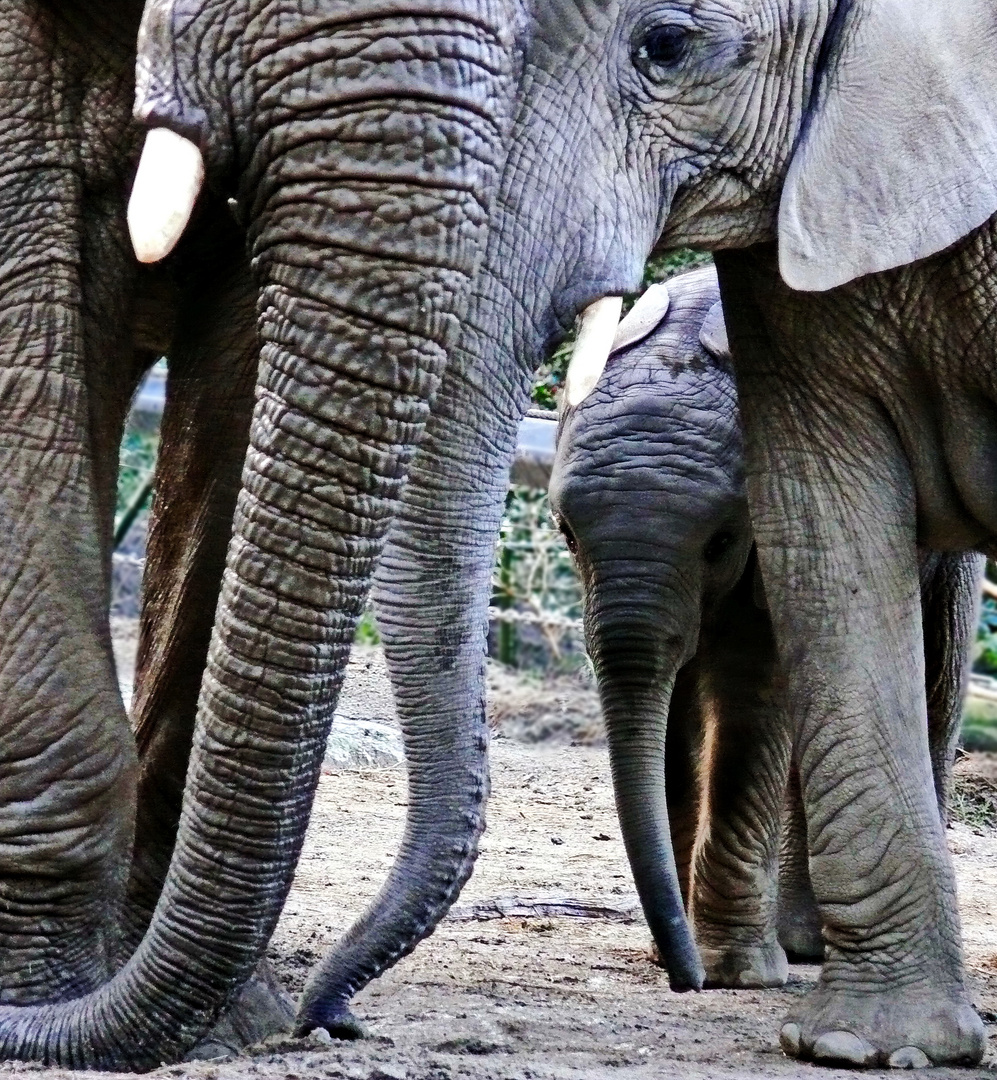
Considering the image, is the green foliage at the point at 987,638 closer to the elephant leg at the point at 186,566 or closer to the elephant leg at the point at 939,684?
the elephant leg at the point at 939,684

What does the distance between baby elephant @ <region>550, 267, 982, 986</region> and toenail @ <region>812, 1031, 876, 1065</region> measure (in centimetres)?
88

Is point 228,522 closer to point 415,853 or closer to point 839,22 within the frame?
point 415,853

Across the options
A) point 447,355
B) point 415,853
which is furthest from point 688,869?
point 447,355

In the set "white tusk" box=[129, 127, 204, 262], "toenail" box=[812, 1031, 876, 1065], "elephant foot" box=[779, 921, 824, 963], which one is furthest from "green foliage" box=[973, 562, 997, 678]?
"white tusk" box=[129, 127, 204, 262]

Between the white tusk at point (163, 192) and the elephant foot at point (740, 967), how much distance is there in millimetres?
3193

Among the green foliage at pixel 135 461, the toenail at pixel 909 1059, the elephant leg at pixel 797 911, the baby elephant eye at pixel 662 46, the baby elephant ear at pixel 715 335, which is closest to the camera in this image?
the baby elephant eye at pixel 662 46

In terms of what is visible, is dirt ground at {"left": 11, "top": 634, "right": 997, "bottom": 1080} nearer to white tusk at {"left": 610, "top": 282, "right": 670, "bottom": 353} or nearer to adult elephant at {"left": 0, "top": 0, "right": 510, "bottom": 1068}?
adult elephant at {"left": 0, "top": 0, "right": 510, "bottom": 1068}

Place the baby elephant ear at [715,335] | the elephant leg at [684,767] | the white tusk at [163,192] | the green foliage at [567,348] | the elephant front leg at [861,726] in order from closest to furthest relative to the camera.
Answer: the white tusk at [163,192] < the elephant front leg at [861,726] < the baby elephant ear at [715,335] < the elephant leg at [684,767] < the green foliage at [567,348]

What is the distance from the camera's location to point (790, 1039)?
15.8ft

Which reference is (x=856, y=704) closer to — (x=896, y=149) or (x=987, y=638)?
(x=896, y=149)

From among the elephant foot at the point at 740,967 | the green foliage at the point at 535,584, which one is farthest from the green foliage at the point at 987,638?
the elephant foot at the point at 740,967

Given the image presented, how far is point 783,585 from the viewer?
506cm

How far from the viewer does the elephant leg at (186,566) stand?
4.93 metres

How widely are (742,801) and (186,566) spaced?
Result: 1833mm
